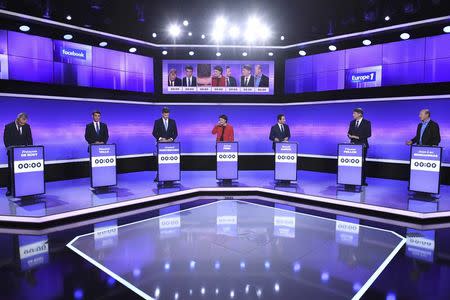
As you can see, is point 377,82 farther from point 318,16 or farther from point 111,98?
point 111,98

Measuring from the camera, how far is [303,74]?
8211 mm

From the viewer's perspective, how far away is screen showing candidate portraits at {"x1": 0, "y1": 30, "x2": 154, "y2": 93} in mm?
6172

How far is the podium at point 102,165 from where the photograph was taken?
551 centimetres

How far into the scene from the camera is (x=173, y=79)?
8.08 m

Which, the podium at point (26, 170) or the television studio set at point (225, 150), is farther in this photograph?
the podium at point (26, 170)

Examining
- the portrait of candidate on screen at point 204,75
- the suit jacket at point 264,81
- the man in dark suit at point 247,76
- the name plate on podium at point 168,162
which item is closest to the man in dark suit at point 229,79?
the man in dark suit at point 247,76

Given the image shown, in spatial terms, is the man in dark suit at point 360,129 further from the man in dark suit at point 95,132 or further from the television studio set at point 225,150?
the man in dark suit at point 95,132

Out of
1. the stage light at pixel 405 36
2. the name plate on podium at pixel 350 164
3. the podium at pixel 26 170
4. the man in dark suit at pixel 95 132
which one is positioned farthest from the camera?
the stage light at pixel 405 36

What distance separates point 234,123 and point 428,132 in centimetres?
452

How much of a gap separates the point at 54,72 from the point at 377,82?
727 cm

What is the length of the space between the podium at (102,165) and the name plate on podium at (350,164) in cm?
427

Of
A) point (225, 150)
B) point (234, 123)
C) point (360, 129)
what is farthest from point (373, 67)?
point (225, 150)

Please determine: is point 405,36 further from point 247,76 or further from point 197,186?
point 197,186

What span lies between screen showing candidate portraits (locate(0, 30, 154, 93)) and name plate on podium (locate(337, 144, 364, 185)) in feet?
16.4
